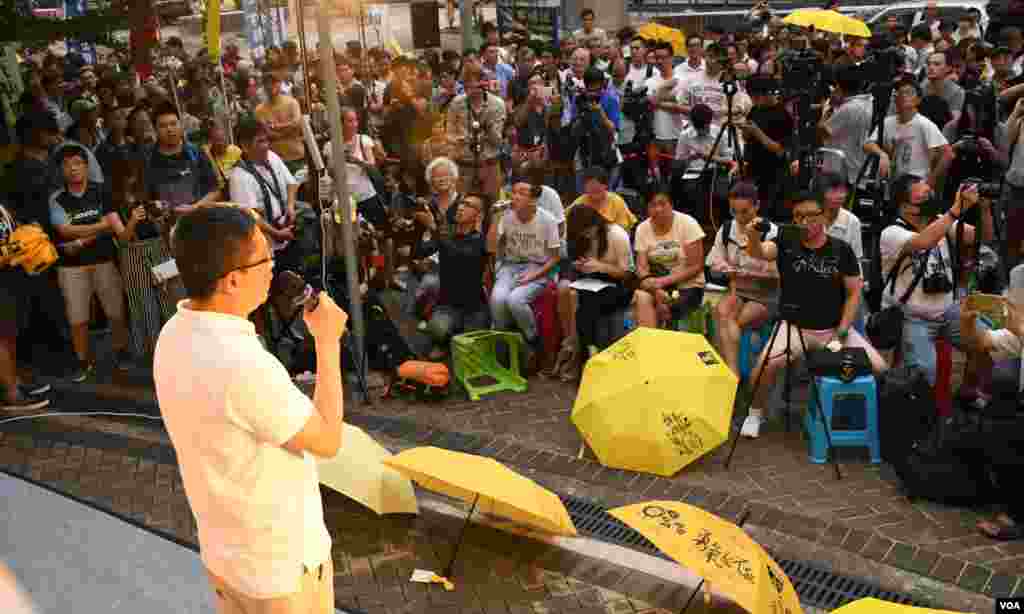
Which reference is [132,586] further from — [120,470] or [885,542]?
[885,542]

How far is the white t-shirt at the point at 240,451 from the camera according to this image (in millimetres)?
2529

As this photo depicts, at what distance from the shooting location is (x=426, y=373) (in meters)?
7.16

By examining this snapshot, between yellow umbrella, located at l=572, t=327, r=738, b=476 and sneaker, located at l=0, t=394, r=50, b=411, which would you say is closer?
yellow umbrella, located at l=572, t=327, r=738, b=476

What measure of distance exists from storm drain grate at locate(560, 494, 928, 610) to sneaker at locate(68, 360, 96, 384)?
4410 millimetres

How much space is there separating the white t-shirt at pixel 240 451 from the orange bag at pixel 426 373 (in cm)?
433

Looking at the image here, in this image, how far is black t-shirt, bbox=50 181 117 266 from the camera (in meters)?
7.61

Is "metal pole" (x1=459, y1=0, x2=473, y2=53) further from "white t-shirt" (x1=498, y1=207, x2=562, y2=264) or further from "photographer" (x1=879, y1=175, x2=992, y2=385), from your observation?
"photographer" (x1=879, y1=175, x2=992, y2=385)

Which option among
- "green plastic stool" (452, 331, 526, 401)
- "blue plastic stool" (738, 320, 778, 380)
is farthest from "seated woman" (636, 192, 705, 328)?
"green plastic stool" (452, 331, 526, 401)

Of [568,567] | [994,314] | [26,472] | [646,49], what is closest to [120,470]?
[26,472]

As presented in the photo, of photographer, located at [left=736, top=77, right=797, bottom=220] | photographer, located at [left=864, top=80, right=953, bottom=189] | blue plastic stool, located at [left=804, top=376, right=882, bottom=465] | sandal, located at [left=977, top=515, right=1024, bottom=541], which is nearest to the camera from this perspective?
sandal, located at [left=977, top=515, right=1024, bottom=541]

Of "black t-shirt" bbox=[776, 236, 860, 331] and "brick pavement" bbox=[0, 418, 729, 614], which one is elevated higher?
"black t-shirt" bbox=[776, 236, 860, 331]

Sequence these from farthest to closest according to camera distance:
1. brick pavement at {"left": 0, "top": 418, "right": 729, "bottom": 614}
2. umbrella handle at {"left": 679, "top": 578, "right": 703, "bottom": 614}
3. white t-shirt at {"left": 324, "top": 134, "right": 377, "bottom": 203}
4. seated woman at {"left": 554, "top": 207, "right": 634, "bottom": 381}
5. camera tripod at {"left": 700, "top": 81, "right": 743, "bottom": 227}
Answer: white t-shirt at {"left": 324, "top": 134, "right": 377, "bottom": 203}
camera tripod at {"left": 700, "top": 81, "right": 743, "bottom": 227}
seated woman at {"left": 554, "top": 207, "right": 634, "bottom": 381}
brick pavement at {"left": 0, "top": 418, "right": 729, "bottom": 614}
umbrella handle at {"left": 679, "top": 578, "right": 703, "bottom": 614}

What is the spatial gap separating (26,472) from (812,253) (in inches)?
195

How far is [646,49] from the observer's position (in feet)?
44.9
